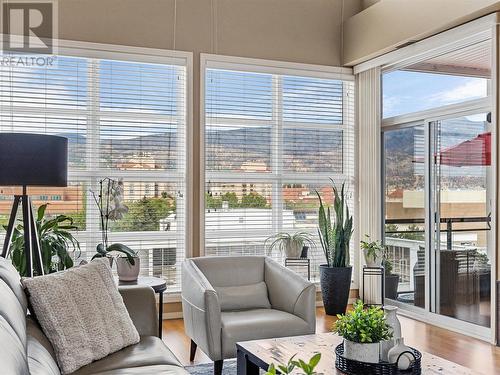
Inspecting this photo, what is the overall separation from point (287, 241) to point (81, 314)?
3320 mm

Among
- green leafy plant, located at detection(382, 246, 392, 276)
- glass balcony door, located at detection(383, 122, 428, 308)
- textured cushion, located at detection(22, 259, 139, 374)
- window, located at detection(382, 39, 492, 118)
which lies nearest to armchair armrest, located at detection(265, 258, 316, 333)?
textured cushion, located at detection(22, 259, 139, 374)

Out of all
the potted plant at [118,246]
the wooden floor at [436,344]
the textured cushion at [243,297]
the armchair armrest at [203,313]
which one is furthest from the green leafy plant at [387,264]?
the potted plant at [118,246]

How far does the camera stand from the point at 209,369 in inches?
145

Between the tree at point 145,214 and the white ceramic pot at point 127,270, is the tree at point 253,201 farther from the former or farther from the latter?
the white ceramic pot at point 127,270

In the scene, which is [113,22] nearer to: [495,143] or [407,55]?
[407,55]

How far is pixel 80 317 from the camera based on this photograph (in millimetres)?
2484

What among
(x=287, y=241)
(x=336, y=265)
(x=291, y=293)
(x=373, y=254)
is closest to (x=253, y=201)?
(x=287, y=241)

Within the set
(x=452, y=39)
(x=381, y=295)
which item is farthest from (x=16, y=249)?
(x=452, y=39)

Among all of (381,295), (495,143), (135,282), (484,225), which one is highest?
(495,143)

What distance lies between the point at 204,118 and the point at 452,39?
2.45 meters

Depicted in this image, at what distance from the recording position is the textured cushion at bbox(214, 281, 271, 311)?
3768mm

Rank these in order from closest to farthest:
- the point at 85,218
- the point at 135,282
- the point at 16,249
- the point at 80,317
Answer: the point at 80,317 < the point at 135,282 < the point at 16,249 < the point at 85,218

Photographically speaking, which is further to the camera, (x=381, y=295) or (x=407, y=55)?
(x=381, y=295)

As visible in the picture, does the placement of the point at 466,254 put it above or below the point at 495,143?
below
